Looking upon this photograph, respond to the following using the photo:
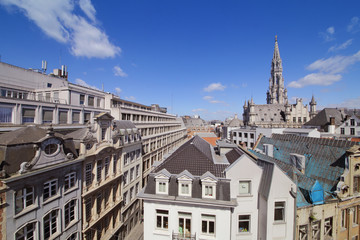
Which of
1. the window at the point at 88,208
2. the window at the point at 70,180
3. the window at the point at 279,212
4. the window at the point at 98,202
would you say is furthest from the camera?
the window at the point at 98,202

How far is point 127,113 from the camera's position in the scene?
33.4 metres

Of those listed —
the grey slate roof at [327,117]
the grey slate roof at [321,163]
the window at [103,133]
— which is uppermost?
the grey slate roof at [327,117]

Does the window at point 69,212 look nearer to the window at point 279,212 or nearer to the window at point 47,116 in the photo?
the window at point 47,116

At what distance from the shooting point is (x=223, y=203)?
499 inches

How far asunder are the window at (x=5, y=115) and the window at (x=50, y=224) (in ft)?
33.4

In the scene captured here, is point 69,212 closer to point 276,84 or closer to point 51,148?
point 51,148

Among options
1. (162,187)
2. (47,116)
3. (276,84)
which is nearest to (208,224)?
(162,187)

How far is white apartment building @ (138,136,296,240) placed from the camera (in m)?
12.9

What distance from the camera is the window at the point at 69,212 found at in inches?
660

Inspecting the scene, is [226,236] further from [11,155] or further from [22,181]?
[11,155]

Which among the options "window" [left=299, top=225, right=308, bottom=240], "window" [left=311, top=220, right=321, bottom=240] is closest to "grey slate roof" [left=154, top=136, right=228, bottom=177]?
Result: "window" [left=299, top=225, right=308, bottom=240]

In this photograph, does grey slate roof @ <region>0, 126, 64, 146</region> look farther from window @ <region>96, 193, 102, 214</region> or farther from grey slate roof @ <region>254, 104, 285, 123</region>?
grey slate roof @ <region>254, 104, 285, 123</region>

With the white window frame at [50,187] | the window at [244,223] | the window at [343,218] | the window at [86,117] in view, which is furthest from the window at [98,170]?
the window at [343,218]

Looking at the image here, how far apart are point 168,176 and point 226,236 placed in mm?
6698
